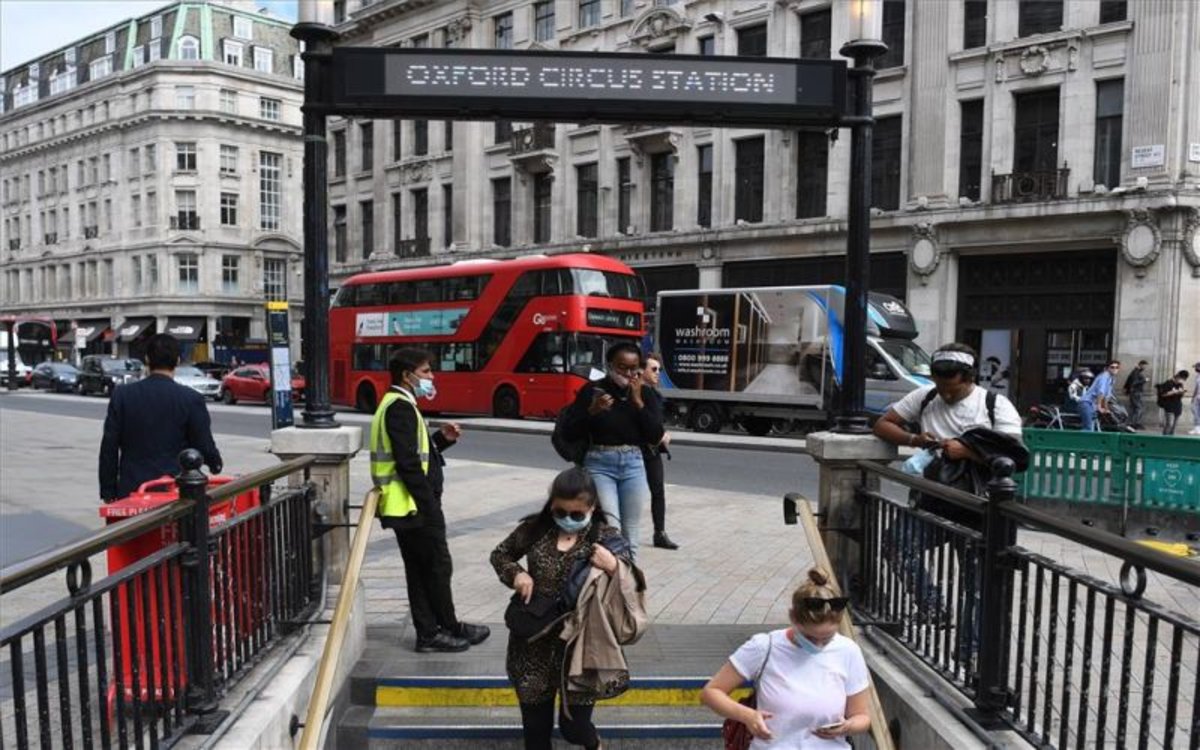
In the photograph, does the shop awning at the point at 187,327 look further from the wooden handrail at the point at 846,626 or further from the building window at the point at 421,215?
the wooden handrail at the point at 846,626

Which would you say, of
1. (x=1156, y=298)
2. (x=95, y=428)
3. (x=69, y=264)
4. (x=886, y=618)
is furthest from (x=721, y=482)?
(x=69, y=264)

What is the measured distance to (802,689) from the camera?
121 inches

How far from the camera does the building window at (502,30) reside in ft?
119

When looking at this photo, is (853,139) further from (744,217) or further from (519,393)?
(744,217)

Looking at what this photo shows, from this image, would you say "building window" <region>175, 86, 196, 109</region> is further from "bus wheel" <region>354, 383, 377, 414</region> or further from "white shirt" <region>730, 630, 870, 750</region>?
"white shirt" <region>730, 630, 870, 750</region>

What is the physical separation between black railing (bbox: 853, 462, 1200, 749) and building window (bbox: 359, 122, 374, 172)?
134 ft

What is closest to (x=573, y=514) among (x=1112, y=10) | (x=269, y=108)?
(x=1112, y=10)

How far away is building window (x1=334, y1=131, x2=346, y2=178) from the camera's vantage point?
43719mm

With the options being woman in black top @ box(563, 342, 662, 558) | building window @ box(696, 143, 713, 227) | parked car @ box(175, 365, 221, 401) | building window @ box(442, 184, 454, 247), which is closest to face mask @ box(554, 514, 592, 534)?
woman in black top @ box(563, 342, 662, 558)

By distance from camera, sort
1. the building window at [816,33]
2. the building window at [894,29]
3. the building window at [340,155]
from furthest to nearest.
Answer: the building window at [340,155]
the building window at [816,33]
the building window at [894,29]

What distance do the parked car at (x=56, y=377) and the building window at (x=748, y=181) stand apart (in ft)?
103

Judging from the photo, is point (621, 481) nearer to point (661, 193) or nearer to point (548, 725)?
point (548, 725)

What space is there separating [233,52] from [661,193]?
4600 centimetres

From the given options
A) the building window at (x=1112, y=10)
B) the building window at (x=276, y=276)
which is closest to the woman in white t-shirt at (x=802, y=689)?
the building window at (x=1112, y=10)
